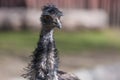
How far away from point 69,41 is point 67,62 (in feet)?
7.17

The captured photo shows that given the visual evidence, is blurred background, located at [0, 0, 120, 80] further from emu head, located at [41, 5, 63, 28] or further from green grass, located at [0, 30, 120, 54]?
emu head, located at [41, 5, 63, 28]

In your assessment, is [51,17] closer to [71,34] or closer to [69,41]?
[69,41]

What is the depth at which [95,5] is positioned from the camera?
1608 centimetres

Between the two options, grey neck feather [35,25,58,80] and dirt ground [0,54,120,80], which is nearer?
grey neck feather [35,25,58,80]

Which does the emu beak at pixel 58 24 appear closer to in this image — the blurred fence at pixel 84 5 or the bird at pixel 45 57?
the bird at pixel 45 57

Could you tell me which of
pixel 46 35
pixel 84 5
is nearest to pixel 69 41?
pixel 84 5

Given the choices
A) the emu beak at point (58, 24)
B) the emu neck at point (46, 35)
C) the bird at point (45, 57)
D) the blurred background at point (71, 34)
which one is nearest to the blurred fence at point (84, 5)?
the blurred background at point (71, 34)

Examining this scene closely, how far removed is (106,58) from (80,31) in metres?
3.07

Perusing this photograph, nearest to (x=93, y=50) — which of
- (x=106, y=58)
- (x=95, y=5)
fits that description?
(x=106, y=58)

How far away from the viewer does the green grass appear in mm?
13219

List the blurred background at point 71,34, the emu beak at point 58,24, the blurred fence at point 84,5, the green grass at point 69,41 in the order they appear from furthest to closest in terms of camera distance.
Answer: the blurred fence at point 84,5, the green grass at point 69,41, the blurred background at point 71,34, the emu beak at point 58,24

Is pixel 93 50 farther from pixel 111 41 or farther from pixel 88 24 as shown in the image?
pixel 88 24

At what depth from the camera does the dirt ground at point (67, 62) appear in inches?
429

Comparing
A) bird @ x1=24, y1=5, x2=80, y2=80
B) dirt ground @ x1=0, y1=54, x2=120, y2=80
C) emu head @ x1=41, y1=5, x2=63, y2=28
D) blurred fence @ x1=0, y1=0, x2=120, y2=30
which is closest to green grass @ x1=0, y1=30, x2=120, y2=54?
dirt ground @ x1=0, y1=54, x2=120, y2=80
